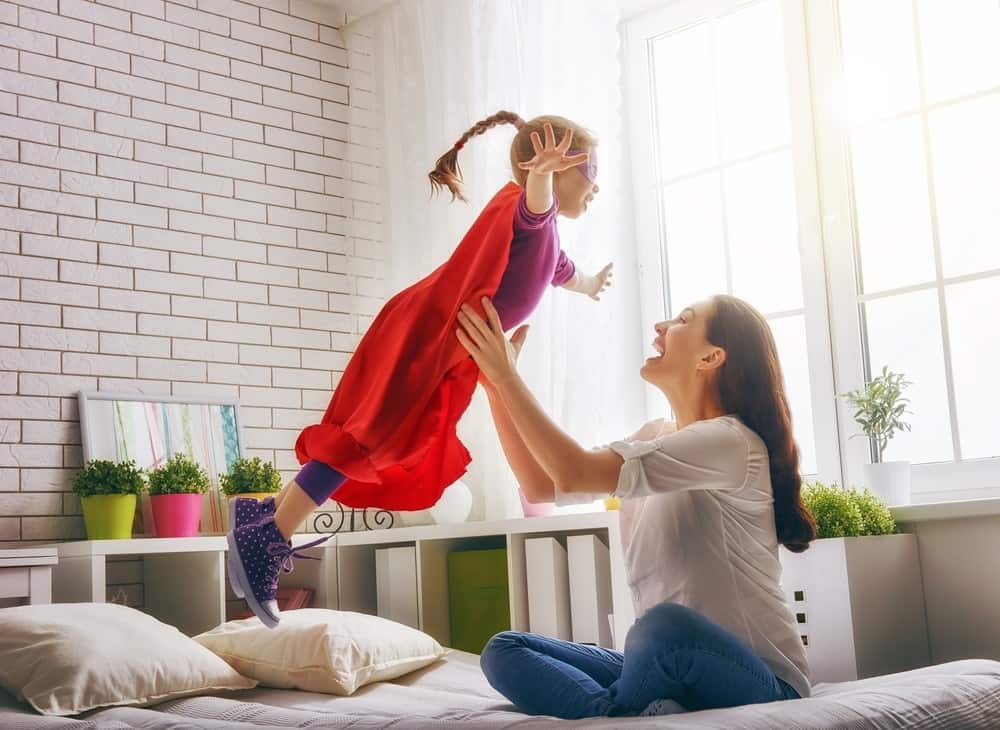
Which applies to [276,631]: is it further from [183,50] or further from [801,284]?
[183,50]

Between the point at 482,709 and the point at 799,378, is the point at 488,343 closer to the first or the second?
the point at 482,709

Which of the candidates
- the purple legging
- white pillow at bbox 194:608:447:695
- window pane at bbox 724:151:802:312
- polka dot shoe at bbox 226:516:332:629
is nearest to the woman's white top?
the purple legging

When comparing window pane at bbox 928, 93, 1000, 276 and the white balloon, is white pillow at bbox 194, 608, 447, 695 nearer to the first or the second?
the white balloon

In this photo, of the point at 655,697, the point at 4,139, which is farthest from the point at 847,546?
the point at 4,139

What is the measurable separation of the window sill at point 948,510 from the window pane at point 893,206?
769 millimetres

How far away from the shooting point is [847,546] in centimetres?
262

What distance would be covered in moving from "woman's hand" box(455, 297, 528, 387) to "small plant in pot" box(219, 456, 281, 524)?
1.67m

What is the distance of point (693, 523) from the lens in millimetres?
1943

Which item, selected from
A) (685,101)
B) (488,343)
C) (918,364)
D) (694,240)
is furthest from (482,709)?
(685,101)

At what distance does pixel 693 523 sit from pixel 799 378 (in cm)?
175

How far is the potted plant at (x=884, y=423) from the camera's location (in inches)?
116

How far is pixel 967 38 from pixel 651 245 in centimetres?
117

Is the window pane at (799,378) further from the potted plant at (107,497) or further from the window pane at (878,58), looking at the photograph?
the potted plant at (107,497)

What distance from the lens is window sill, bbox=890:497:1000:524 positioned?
2.65 meters
